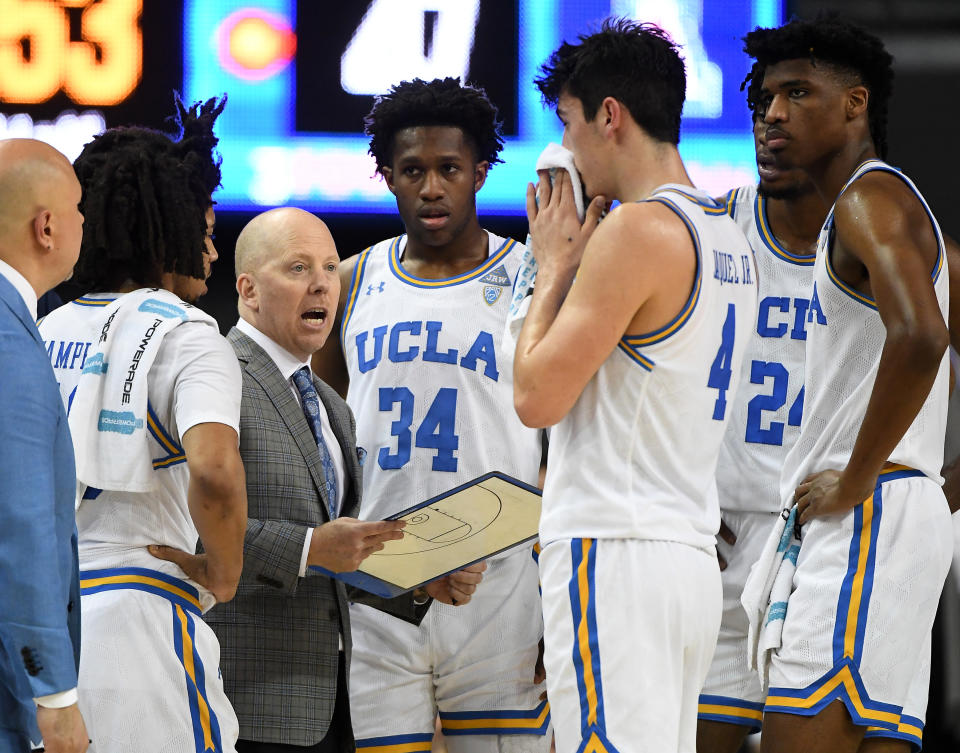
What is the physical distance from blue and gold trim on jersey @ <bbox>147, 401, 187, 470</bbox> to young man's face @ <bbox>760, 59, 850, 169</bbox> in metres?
1.72

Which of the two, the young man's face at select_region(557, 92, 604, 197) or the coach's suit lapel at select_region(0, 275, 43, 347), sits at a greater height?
the young man's face at select_region(557, 92, 604, 197)

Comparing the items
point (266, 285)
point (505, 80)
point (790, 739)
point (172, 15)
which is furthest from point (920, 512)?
point (172, 15)

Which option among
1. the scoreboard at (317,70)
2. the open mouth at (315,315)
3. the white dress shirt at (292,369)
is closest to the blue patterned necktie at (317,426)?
the white dress shirt at (292,369)

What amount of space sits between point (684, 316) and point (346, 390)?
6.04 ft

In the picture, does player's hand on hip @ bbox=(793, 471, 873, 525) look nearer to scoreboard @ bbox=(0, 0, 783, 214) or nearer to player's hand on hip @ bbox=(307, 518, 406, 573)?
player's hand on hip @ bbox=(307, 518, 406, 573)

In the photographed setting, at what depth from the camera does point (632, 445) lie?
2.65 metres

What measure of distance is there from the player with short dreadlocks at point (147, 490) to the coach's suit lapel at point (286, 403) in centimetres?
53

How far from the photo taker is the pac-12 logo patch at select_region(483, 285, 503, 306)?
13.1ft

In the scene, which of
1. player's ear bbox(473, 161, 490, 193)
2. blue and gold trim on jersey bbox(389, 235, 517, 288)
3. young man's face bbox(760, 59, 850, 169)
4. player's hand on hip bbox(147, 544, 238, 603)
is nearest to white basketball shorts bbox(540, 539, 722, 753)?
player's hand on hip bbox(147, 544, 238, 603)

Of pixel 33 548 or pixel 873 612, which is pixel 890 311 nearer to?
pixel 873 612

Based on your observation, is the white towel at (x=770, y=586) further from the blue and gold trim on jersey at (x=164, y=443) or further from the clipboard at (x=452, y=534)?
the blue and gold trim on jersey at (x=164, y=443)

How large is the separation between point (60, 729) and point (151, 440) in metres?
0.76

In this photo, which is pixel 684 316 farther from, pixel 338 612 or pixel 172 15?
Answer: pixel 172 15

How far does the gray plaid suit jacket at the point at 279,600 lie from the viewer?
3248 millimetres
